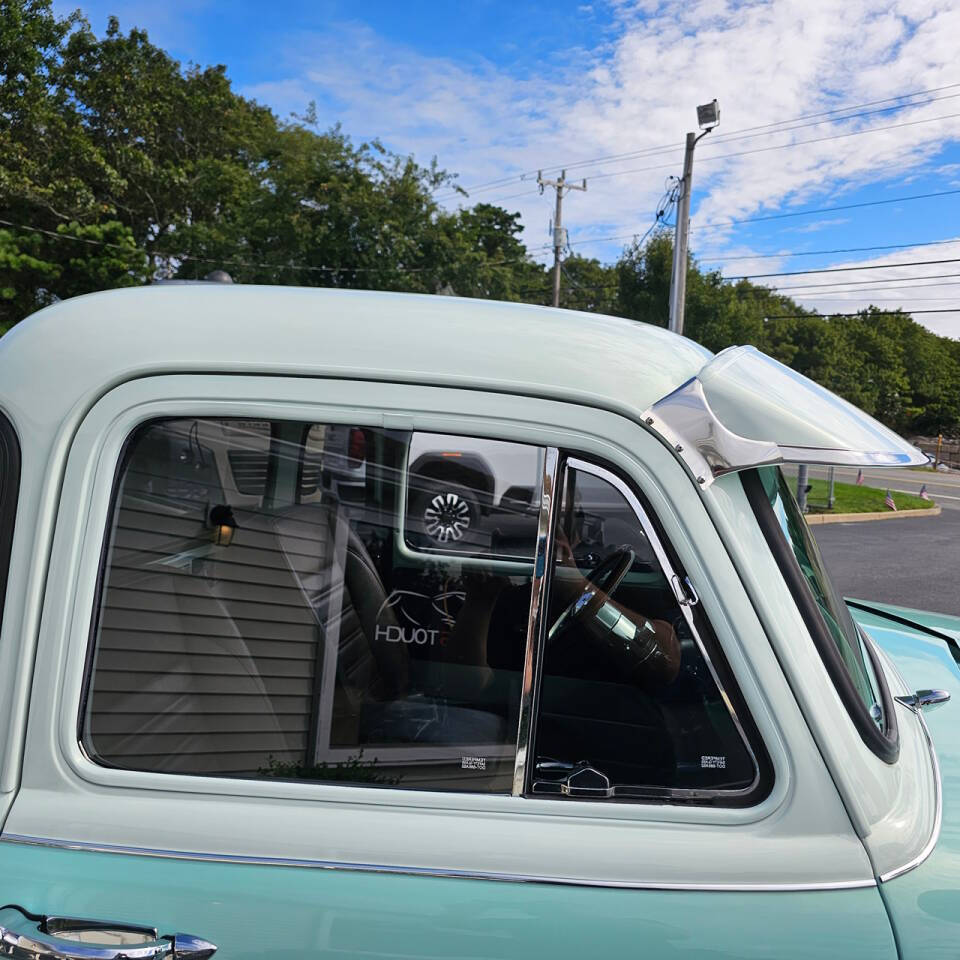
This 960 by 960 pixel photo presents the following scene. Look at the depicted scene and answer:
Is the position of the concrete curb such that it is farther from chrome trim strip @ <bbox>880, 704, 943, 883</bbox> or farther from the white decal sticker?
the white decal sticker

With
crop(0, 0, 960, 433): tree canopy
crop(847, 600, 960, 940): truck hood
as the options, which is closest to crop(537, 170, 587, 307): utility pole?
crop(0, 0, 960, 433): tree canopy

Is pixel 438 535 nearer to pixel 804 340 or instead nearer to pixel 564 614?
pixel 564 614

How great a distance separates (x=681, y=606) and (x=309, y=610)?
1.92 feet

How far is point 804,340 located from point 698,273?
38557mm

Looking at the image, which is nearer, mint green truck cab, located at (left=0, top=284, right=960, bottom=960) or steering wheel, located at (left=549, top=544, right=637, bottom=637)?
mint green truck cab, located at (left=0, top=284, right=960, bottom=960)

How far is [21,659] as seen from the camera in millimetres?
1169

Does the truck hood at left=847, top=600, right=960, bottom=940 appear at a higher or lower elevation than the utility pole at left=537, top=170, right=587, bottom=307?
lower

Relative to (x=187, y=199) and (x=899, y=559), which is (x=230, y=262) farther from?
(x=899, y=559)

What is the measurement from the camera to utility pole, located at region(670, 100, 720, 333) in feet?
70.4

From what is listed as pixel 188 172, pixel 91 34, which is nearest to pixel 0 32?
pixel 91 34

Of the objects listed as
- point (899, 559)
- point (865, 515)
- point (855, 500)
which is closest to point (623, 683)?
point (899, 559)

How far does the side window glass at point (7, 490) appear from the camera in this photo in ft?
3.91

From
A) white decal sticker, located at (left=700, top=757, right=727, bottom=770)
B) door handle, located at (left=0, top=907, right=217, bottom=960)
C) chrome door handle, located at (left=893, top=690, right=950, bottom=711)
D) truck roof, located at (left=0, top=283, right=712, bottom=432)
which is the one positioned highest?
truck roof, located at (left=0, top=283, right=712, bottom=432)

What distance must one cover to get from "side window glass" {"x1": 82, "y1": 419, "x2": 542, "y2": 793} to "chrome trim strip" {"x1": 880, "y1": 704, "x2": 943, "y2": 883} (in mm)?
538
